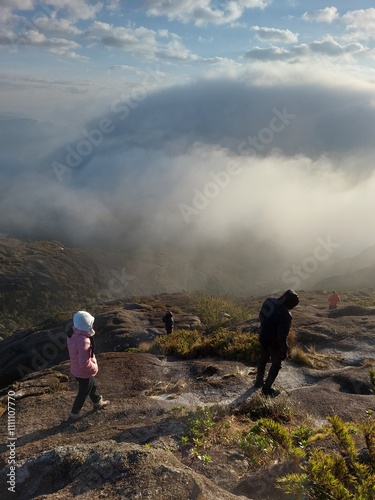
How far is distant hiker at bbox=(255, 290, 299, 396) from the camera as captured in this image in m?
7.85

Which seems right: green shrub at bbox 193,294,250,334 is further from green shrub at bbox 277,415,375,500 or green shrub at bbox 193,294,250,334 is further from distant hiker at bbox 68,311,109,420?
green shrub at bbox 277,415,375,500

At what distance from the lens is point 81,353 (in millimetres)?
7461

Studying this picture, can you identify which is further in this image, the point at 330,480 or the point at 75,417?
the point at 75,417

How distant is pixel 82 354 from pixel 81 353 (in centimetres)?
3

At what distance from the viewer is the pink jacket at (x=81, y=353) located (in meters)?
7.39

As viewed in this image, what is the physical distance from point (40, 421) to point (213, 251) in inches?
7227

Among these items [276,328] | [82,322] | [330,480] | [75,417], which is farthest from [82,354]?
[330,480]

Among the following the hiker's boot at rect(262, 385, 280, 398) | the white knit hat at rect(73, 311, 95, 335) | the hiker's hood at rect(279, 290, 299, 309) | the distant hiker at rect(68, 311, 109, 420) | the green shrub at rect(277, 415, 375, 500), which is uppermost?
the hiker's hood at rect(279, 290, 299, 309)

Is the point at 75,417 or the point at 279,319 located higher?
the point at 279,319

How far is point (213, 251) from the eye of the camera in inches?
7510

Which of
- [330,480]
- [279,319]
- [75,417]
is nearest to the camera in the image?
[330,480]

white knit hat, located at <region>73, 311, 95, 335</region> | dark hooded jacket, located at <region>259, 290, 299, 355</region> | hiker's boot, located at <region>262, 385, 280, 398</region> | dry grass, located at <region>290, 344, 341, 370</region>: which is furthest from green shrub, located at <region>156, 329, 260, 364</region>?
white knit hat, located at <region>73, 311, 95, 335</region>

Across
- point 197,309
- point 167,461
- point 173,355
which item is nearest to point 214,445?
point 167,461

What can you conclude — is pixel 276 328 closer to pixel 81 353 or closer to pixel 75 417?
pixel 81 353
